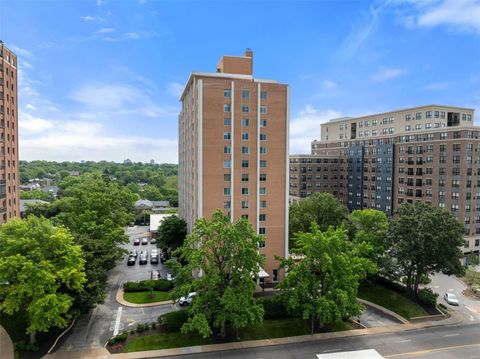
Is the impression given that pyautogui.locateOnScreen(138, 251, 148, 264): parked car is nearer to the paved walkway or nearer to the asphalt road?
the paved walkway

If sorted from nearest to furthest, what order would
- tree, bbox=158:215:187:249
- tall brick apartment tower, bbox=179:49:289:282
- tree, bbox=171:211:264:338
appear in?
tree, bbox=171:211:264:338 → tall brick apartment tower, bbox=179:49:289:282 → tree, bbox=158:215:187:249

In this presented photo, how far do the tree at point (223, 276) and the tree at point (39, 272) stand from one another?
34.1 ft

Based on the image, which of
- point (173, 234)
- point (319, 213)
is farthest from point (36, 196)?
point (319, 213)

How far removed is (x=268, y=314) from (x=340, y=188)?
74.7m

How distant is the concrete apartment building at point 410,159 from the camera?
71812 millimetres

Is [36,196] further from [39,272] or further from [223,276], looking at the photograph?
[223,276]

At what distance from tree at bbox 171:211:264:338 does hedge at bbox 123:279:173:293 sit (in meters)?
14.4

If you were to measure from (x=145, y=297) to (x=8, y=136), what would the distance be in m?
44.6

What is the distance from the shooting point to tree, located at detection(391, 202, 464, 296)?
41875 mm

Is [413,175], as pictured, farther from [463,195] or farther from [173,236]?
[173,236]

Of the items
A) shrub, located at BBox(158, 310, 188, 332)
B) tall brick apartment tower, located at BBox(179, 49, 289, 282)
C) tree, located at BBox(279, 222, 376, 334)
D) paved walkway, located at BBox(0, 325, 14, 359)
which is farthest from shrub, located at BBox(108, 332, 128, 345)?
tall brick apartment tower, located at BBox(179, 49, 289, 282)

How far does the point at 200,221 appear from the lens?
34.8 m

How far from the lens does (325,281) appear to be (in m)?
34.8

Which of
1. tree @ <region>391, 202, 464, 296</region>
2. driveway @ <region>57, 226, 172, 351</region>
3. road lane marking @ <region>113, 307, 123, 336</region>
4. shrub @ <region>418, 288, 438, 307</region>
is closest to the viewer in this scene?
driveway @ <region>57, 226, 172, 351</region>
